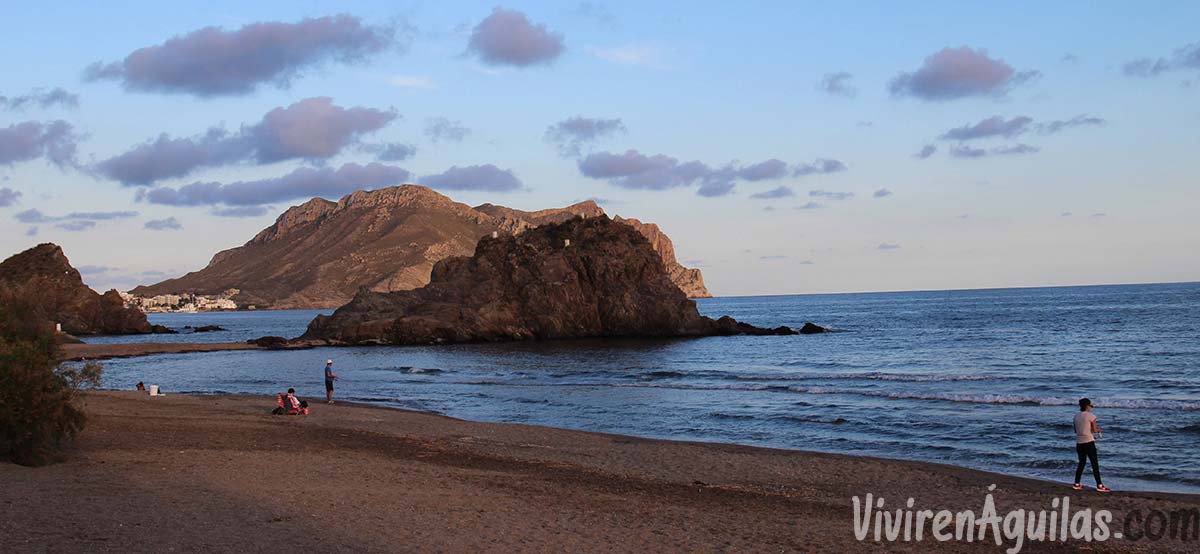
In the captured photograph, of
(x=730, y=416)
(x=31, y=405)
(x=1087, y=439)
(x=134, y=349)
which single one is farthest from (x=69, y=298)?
(x=1087, y=439)

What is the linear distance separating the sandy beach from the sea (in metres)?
3.60

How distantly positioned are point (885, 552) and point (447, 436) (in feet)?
48.7

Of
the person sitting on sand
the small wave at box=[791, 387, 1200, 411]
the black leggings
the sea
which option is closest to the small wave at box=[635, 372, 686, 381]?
the sea

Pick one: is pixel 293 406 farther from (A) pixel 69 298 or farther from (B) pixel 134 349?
(A) pixel 69 298

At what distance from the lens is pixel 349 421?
91.1 ft

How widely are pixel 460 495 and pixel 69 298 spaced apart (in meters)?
122

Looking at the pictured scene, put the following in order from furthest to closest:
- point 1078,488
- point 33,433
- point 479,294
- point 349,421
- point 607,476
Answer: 1. point 479,294
2. point 349,421
3. point 607,476
4. point 1078,488
5. point 33,433

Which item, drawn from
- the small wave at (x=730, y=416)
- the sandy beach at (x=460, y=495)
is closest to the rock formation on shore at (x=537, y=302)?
the small wave at (x=730, y=416)

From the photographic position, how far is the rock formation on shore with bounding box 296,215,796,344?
8506 cm

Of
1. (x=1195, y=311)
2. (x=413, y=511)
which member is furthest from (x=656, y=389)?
(x=1195, y=311)

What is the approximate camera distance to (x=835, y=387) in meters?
38.2

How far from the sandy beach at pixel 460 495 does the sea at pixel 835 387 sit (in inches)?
142

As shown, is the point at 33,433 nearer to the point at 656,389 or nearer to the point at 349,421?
the point at 349,421

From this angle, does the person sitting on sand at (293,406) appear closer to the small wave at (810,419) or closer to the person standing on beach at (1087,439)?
the small wave at (810,419)
